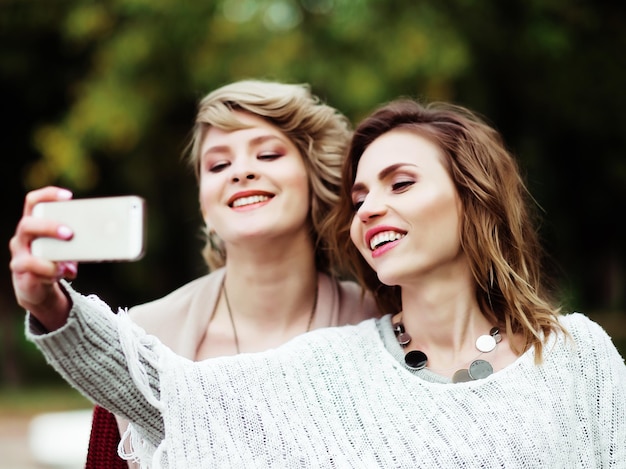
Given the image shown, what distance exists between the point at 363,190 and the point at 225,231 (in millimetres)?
614

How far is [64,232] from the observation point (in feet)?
5.75

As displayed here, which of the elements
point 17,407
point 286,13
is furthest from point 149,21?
point 17,407

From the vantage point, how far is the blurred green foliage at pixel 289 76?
7336mm

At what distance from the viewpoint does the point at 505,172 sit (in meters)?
2.80

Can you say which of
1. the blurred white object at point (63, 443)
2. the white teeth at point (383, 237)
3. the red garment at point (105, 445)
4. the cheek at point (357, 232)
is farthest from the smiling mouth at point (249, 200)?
the blurred white object at point (63, 443)

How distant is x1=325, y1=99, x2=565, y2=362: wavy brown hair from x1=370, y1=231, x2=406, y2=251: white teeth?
24cm

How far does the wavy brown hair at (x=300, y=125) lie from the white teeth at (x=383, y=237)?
71 centimetres

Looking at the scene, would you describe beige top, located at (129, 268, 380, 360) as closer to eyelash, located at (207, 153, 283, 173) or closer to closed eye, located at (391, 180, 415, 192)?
eyelash, located at (207, 153, 283, 173)

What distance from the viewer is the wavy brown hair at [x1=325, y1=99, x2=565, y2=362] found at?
8.61 ft

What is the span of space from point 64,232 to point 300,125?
5.52 ft

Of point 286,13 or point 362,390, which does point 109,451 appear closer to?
point 362,390

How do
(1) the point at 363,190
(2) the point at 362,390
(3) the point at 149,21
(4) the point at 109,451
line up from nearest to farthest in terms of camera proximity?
(2) the point at 362,390 < (1) the point at 363,190 < (4) the point at 109,451 < (3) the point at 149,21

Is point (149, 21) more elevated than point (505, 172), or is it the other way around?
point (149, 21)

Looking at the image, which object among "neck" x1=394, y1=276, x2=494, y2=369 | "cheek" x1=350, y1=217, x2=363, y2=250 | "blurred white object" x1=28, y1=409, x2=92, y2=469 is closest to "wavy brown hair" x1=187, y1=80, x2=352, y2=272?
"cheek" x1=350, y1=217, x2=363, y2=250
